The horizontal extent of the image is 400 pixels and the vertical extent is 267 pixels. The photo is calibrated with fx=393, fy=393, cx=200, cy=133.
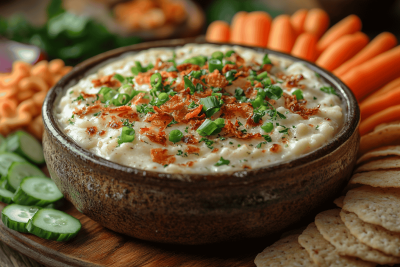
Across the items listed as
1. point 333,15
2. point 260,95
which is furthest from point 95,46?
point 333,15

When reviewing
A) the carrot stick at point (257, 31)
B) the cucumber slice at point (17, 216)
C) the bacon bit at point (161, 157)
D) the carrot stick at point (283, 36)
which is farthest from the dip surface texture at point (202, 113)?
the carrot stick at point (257, 31)

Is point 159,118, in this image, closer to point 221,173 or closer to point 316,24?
point 221,173

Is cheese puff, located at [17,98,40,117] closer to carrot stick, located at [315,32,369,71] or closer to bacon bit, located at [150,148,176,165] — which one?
bacon bit, located at [150,148,176,165]

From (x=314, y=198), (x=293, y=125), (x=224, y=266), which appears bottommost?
(x=224, y=266)

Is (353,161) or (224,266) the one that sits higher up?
(353,161)

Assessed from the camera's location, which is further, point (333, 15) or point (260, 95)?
point (333, 15)

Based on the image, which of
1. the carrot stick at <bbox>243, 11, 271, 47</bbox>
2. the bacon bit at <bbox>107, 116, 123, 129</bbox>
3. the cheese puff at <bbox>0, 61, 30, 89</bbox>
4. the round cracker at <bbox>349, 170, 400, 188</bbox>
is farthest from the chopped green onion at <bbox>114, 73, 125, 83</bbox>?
the carrot stick at <bbox>243, 11, 271, 47</bbox>

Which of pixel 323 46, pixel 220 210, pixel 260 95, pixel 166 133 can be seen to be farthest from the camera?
pixel 323 46

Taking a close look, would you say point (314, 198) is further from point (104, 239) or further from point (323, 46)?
point (323, 46)
